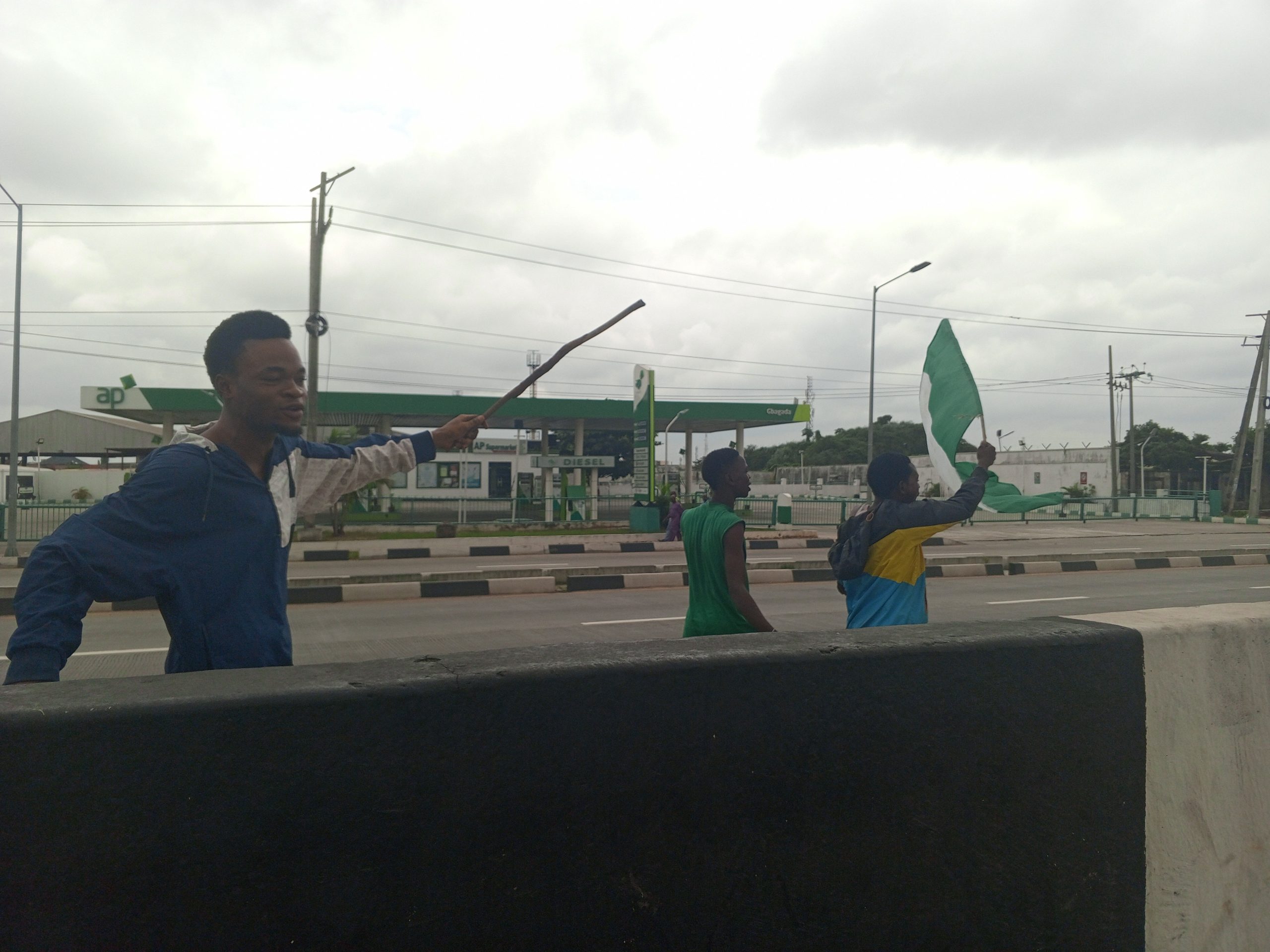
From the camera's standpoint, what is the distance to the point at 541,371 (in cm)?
242

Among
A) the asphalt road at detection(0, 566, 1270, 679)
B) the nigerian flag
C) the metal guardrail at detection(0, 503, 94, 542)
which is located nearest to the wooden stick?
the nigerian flag

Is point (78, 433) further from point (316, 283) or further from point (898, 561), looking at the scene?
point (898, 561)

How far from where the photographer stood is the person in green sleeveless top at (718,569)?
3623mm

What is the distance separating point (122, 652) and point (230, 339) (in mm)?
6980

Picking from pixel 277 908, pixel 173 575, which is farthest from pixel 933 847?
pixel 173 575

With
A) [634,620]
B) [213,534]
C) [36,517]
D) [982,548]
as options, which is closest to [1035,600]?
[634,620]

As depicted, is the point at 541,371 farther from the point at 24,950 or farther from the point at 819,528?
the point at 819,528

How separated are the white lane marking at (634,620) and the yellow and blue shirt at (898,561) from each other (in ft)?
19.0

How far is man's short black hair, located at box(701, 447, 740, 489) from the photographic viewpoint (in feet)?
13.0

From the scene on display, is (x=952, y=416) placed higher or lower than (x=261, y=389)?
higher

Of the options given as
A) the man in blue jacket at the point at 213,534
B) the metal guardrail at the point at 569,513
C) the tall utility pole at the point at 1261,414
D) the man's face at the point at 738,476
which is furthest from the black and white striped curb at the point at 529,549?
the tall utility pole at the point at 1261,414

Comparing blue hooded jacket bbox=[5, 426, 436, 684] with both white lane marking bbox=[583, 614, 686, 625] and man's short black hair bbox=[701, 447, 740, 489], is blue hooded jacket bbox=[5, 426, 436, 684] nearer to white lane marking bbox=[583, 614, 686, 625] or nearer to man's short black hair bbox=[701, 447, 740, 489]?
man's short black hair bbox=[701, 447, 740, 489]

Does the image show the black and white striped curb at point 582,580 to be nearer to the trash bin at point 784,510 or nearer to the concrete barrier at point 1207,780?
the concrete barrier at point 1207,780

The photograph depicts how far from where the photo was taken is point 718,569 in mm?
3668
